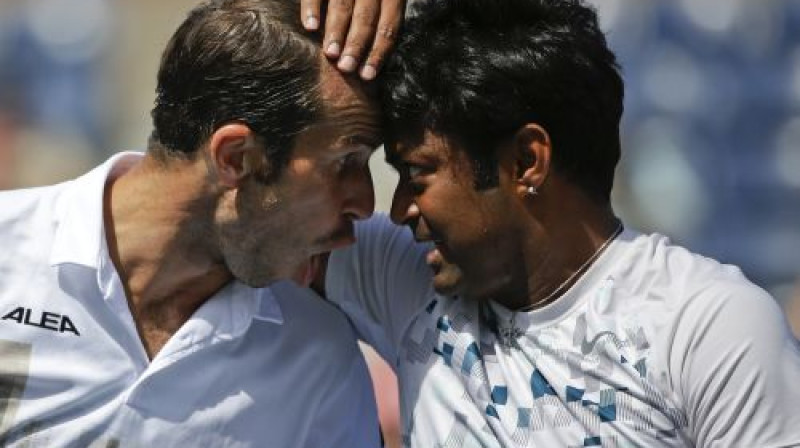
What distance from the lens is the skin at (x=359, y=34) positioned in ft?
9.77

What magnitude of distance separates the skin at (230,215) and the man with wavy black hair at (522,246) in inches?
5.8

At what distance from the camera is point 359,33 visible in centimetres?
297

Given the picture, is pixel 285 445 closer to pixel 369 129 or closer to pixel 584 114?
pixel 369 129

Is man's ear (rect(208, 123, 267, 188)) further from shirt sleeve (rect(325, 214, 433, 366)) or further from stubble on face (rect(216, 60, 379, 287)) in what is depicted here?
shirt sleeve (rect(325, 214, 433, 366))

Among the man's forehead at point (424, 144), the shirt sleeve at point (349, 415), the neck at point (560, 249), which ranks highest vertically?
the man's forehead at point (424, 144)

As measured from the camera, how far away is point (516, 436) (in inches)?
112

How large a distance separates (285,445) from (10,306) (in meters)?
0.66

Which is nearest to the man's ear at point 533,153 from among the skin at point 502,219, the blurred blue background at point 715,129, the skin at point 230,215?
the skin at point 502,219

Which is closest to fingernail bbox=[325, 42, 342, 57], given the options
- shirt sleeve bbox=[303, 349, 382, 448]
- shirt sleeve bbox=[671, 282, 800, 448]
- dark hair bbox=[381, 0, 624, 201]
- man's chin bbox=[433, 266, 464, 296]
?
dark hair bbox=[381, 0, 624, 201]

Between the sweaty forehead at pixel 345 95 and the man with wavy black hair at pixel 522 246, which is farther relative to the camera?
the sweaty forehead at pixel 345 95

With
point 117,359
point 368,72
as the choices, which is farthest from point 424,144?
point 117,359

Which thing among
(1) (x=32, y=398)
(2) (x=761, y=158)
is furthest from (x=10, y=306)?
(2) (x=761, y=158)

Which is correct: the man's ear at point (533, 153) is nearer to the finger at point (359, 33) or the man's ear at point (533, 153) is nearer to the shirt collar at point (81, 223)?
the finger at point (359, 33)

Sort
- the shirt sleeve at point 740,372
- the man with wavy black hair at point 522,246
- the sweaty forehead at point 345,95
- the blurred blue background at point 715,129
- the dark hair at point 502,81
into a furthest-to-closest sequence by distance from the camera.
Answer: the blurred blue background at point 715,129 → the sweaty forehead at point 345,95 → the dark hair at point 502,81 → the man with wavy black hair at point 522,246 → the shirt sleeve at point 740,372
